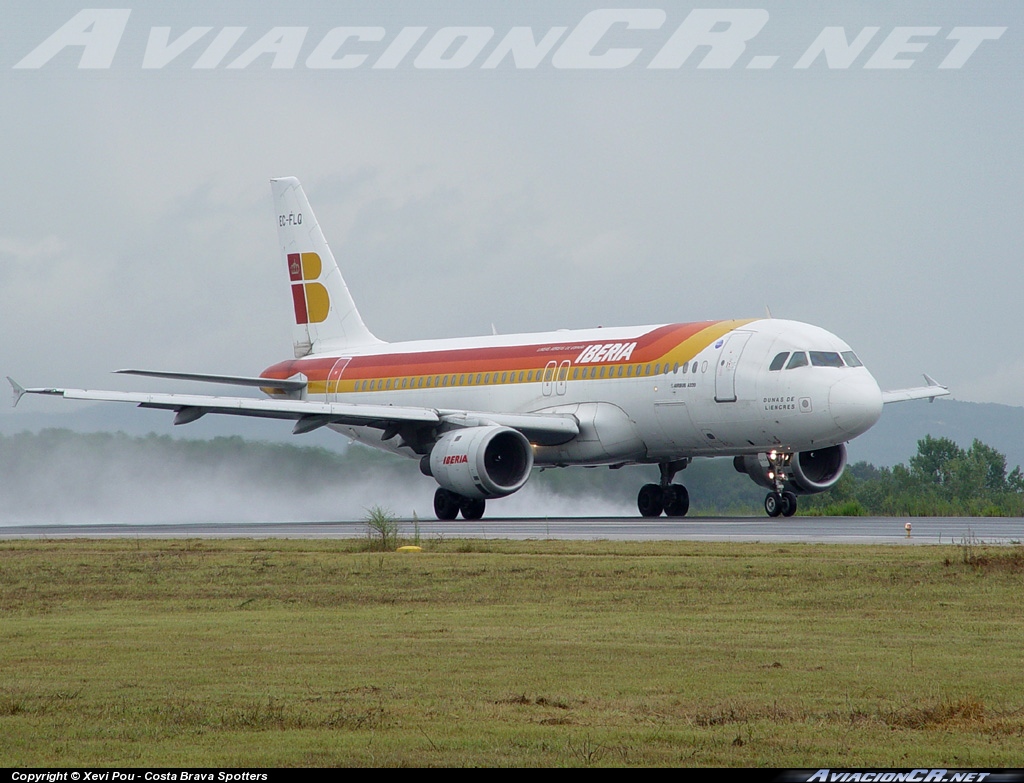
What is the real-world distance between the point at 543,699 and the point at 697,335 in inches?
967

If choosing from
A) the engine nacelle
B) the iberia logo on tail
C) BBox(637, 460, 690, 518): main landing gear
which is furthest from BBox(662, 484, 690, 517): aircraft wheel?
the iberia logo on tail

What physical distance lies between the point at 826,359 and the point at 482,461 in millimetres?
7765

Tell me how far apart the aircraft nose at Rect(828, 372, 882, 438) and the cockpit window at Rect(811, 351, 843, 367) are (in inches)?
21.6

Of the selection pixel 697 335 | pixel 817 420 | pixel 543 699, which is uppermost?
pixel 697 335

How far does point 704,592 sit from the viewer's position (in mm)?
15891

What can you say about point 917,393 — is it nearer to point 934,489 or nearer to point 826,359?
point 826,359

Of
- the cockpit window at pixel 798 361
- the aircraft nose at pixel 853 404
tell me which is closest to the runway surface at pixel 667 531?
the aircraft nose at pixel 853 404

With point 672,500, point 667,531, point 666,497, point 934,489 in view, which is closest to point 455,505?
point 666,497

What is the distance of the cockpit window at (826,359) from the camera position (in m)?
31.4

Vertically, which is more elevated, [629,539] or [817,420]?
[817,420]

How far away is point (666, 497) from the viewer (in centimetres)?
3803

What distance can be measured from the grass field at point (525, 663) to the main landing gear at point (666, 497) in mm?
17826

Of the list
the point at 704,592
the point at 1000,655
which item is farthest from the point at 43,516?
the point at 1000,655
